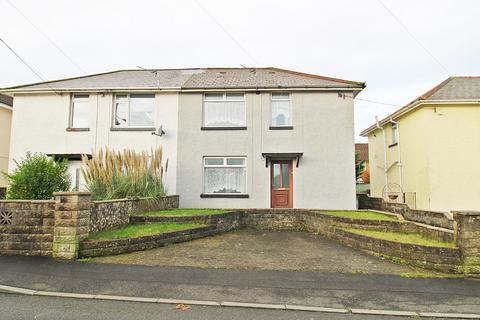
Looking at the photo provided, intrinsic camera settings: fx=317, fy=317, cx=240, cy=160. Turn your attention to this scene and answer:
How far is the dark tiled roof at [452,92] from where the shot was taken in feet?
42.3

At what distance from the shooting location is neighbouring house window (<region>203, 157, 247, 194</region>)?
13.2 m

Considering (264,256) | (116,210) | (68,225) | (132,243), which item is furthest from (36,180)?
(264,256)

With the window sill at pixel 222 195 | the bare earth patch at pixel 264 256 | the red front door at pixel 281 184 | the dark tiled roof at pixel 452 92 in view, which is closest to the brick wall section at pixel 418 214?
the bare earth patch at pixel 264 256

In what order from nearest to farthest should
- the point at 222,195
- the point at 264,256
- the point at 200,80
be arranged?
1. the point at 264,256
2. the point at 222,195
3. the point at 200,80

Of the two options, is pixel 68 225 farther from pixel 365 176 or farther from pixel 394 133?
pixel 365 176

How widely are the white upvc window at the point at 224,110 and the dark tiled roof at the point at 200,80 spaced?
47 cm

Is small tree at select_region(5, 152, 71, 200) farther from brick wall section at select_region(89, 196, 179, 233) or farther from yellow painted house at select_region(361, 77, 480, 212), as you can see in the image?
yellow painted house at select_region(361, 77, 480, 212)

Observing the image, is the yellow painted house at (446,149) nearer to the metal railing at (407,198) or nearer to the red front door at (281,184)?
the metal railing at (407,198)

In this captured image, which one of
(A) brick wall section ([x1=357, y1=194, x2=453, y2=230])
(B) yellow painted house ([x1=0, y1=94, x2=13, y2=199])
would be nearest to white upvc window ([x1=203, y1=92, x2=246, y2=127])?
(A) brick wall section ([x1=357, y1=194, x2=453, y2=230])

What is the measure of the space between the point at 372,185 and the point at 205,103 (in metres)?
11.4

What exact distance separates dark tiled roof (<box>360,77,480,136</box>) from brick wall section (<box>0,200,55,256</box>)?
1349 cm

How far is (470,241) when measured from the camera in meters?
6.04

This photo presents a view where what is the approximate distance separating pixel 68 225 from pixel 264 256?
430 centimetres

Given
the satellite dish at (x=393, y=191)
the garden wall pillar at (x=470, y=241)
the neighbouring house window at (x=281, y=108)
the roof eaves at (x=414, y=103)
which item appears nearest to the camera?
the garden wall pillar at (x=470, y=241)
